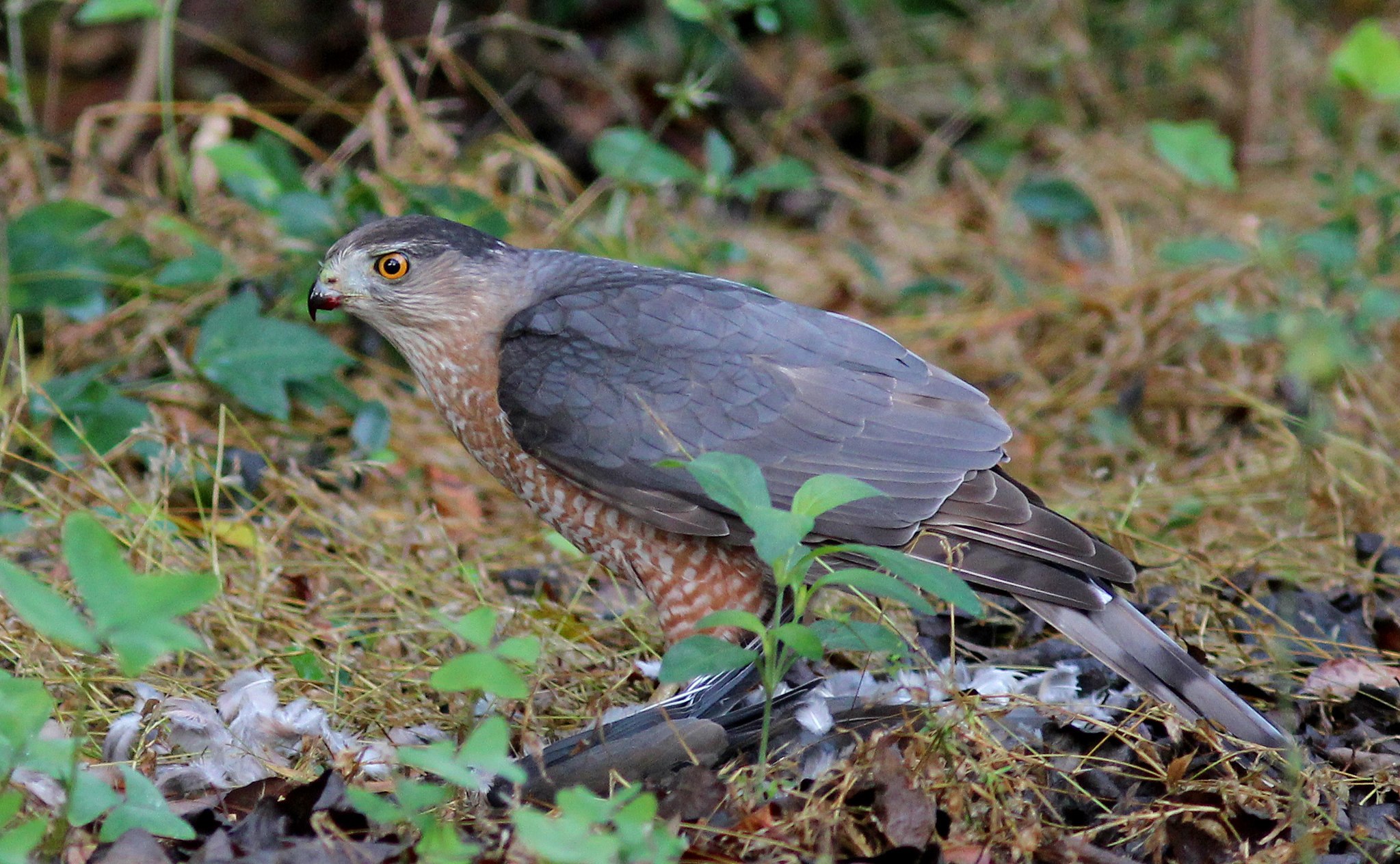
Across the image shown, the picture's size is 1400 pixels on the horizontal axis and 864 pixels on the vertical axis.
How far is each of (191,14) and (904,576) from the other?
18.4 ft

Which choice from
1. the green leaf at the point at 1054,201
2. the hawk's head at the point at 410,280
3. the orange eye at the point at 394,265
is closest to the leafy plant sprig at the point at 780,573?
the hawk's head at the point at 410,280

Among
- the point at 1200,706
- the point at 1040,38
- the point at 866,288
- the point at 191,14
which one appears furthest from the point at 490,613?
the point at 1040,38

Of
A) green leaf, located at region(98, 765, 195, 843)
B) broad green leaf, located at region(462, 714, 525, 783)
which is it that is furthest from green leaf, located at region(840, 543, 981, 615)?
green leaf, located at region(98, 765, 195, 843)

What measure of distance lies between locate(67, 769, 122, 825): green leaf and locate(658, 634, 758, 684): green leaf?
913 millimetres

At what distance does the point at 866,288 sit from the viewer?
20.0ft

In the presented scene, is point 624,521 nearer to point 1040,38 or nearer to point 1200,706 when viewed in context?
point 1200,706

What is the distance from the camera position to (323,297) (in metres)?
3.51

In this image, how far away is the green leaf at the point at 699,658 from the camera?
7.61ft

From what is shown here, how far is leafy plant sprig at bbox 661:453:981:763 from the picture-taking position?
2.28 m

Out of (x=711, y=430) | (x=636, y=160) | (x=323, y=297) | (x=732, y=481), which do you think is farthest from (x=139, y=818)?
(x=636, y=160)

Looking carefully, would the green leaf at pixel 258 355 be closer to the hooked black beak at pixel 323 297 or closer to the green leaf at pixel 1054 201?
the hooked black beak at pixel 323 297

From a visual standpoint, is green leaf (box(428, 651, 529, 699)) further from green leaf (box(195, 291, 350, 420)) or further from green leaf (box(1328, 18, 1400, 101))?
green leaf (box(1328, 18, 1400, 101))

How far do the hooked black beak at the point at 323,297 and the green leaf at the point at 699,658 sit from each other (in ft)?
5.29

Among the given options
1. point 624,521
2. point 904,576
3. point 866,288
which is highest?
point 904,576
